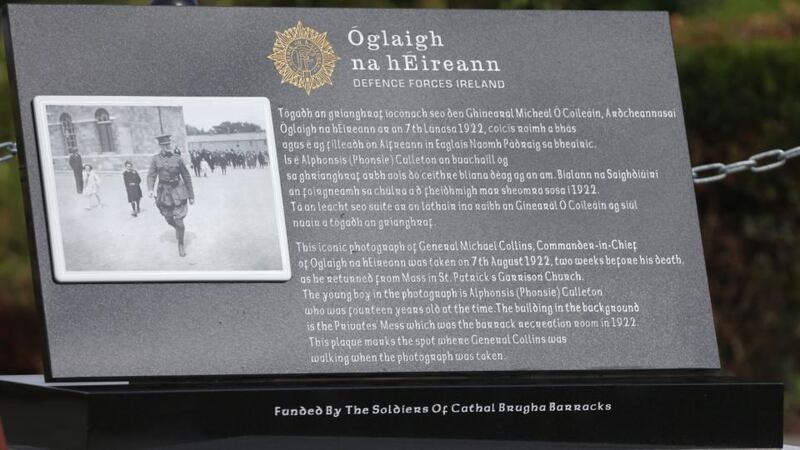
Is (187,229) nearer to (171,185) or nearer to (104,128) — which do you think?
(171,185)

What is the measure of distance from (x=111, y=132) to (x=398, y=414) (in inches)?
44.0

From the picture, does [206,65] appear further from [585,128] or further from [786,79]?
[786,79]

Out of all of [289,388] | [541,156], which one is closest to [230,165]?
[289,388]

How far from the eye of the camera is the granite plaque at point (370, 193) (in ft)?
13.2

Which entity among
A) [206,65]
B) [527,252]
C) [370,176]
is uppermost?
[206,65]

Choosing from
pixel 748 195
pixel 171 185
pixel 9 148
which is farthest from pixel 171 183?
pixel 748 195

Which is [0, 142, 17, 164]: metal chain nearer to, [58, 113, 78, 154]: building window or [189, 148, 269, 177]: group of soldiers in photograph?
[58, 113, 78, 154]: building window

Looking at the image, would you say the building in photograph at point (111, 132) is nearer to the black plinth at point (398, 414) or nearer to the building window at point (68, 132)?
the building window at point (68, 132)

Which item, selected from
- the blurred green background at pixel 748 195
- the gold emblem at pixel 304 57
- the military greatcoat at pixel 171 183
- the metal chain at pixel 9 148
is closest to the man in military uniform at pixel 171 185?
the military greatcoat at pixel 171 183

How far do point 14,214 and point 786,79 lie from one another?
14.1 feet

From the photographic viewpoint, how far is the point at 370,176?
4.27 meters

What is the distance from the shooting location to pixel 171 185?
4.10 meters

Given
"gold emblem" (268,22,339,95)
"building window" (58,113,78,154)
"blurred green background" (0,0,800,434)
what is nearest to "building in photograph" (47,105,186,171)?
"building window" (58,113,78,154)

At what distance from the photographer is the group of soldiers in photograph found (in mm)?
4141
